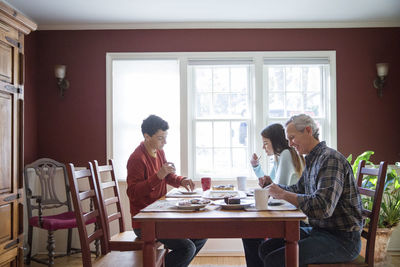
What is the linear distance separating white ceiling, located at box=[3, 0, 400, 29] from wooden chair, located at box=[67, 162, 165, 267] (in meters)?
2.12

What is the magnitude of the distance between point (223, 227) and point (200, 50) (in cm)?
291

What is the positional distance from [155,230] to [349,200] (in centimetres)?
97

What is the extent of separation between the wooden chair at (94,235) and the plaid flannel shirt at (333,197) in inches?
35.2

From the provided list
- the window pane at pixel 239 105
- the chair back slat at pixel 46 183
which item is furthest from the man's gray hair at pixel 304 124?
the chair back slat at pixel 46 183

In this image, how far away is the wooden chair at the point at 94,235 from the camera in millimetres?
2139

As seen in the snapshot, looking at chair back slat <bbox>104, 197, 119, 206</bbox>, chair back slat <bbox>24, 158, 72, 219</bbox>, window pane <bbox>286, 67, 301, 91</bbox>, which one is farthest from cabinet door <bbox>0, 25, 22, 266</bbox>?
window pane <bbox>286, 67, 301, 91</bbox>

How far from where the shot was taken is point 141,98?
452 centimetres

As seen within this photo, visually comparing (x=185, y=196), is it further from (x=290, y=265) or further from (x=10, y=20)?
(x=10, y=20)

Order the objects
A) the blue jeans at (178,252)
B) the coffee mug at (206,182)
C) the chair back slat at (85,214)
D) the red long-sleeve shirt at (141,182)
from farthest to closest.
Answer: the coffee mug at (206,182) < the red long-sleeve shirt at (141,182) < the blue jeans at (178,252) < the chair back slat at (85,214)

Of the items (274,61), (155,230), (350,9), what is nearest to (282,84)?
(274,61)

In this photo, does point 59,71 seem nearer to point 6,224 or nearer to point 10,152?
point 10,152

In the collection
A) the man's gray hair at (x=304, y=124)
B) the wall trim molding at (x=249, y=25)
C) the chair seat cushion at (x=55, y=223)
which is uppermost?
the wall trim molding at (x=249, y=25)

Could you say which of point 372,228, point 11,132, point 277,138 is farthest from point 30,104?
point 372,228

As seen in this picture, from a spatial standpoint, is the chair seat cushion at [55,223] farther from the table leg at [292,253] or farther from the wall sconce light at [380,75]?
the wall sconce light at [380,75]
